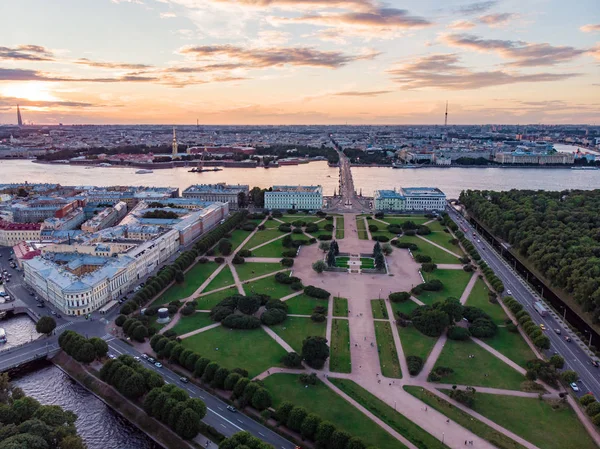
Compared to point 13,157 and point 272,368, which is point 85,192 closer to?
point 272,368

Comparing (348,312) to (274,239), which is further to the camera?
(274,239)

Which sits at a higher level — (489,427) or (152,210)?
(152,210)

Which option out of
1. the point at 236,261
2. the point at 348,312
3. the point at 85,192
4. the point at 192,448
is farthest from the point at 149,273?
the point at 85,192

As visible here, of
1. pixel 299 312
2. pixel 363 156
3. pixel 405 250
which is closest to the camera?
pixel 299 312

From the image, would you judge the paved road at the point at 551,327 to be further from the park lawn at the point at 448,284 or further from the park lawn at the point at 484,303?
the park lawn at the point at 448,284

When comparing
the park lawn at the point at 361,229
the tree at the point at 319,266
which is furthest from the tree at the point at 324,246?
the park lawn at the point at 361,229

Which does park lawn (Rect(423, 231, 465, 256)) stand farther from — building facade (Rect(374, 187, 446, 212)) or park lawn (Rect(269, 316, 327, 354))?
park lawn (Rect(269, 316, 327, 354))

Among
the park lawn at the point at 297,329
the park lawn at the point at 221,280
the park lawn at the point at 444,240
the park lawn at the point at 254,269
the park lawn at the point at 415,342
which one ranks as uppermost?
the park lawn at the point at 444,240

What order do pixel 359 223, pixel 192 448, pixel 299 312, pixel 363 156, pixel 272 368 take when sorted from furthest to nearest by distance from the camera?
pixel 363 156, pixel 359 223, pixel 299 312, pixel 272 368, pixel 192 448
